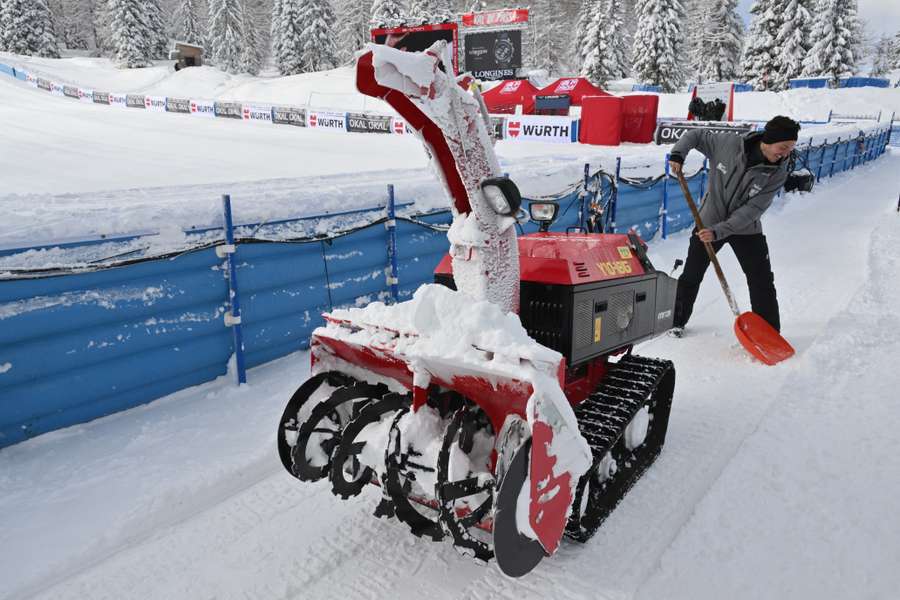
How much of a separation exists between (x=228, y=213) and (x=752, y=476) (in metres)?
3.72

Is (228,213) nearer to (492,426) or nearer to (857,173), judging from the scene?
(492,426)

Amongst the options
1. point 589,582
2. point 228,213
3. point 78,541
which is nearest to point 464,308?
point 589,582

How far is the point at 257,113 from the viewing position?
2575cm

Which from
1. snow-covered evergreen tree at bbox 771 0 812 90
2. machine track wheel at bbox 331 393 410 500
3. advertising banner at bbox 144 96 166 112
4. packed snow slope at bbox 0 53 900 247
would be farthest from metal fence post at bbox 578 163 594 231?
snow-covered evergreen tree at bbox 771 0 812 90

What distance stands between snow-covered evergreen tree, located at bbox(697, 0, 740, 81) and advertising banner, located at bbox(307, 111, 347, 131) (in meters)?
38.0

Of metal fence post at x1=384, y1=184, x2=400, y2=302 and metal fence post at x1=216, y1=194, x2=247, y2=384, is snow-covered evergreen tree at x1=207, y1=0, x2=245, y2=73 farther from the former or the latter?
metal fence post at x1=216, y1=194, x2=247, y2=384

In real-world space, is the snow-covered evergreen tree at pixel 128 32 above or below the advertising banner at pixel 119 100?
above

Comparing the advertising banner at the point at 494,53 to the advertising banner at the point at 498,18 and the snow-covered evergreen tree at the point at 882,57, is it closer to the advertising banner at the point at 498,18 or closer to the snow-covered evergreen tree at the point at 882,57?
the advertising banner at the point at 498,18

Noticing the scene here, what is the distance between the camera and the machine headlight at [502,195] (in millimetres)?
2523

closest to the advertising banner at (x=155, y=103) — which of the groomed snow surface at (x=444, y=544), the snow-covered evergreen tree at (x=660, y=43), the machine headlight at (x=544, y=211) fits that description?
the groomed snow surface at (x=444, y=544)

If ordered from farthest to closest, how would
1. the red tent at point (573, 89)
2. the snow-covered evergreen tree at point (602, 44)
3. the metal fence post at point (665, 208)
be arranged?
1. the snow-covered evergreen tree at point (602, 44)
2. the red tent at point (573, 89)
3. the metal fence post at point (665, 208)

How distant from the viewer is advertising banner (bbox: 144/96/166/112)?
2860 centimetres

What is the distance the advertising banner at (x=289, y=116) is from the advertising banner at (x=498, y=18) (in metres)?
12.3

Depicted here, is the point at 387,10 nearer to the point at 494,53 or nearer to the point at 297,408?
the point at 494,53
